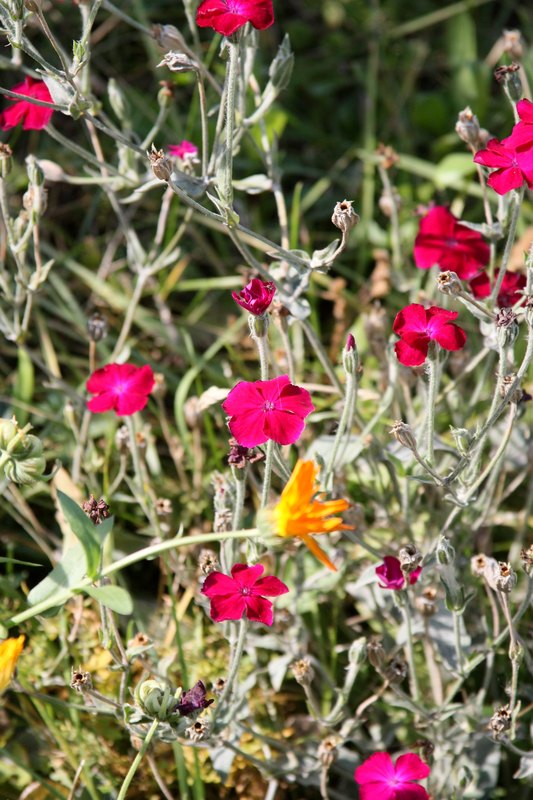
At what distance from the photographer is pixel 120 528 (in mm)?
1599

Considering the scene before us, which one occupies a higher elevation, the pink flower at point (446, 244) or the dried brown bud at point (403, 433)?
the pink flower at point (446, 244)

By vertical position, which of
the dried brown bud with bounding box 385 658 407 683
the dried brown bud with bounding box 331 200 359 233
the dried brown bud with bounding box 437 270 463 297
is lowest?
the dried brown bud with bounding box 385 658 407 683

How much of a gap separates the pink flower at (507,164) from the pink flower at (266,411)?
0.33 metres

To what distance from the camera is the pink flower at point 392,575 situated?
1.11m

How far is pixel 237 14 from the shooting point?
1.02m

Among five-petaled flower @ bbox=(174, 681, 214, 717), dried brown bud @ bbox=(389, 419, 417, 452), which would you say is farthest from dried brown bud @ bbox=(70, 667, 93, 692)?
dried brown bud @ bbox=(389, 419, 417, 452)

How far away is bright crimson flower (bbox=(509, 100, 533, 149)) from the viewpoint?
107 centimetres

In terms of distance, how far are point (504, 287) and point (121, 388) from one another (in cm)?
54

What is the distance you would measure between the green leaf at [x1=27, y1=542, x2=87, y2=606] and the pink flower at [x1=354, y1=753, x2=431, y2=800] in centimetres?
42

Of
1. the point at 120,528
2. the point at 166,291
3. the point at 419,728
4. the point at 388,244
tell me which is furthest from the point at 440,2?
the point at 419,728

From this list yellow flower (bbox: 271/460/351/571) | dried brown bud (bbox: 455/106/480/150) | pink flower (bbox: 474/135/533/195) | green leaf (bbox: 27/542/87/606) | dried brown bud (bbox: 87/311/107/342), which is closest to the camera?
yellow flower (bbox: 271/460/351/571)

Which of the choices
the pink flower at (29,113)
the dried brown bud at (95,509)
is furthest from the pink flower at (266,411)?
the pink flower at (29,113)

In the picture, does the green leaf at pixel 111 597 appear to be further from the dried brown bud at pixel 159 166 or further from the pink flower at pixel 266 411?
the dried brown bud at pixel 159 166

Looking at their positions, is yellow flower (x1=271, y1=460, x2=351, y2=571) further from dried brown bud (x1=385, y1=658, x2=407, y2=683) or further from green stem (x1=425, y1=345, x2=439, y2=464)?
dried brown bud (x1=385, y1=658, x2=407, y2=683)
